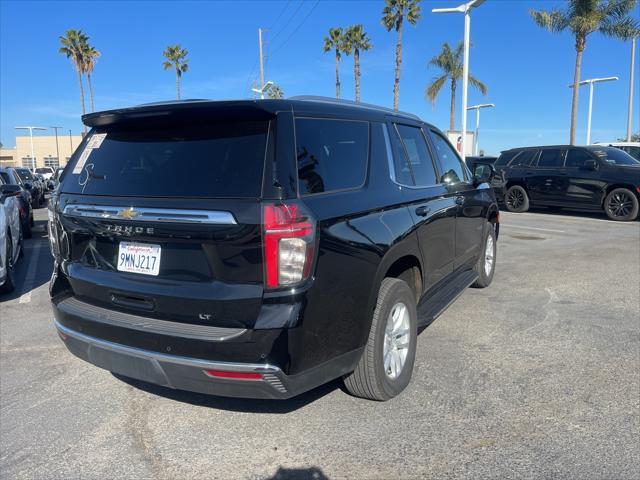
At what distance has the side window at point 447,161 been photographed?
190 inches

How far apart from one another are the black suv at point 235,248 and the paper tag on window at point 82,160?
0.02m

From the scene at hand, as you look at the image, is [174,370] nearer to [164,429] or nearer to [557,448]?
[164,429]

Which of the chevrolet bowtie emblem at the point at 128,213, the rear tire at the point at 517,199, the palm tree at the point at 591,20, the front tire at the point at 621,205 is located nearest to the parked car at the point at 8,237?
the chevrolet bowtie emblem at the point at 128,213

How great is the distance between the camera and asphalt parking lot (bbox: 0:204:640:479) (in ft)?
9.22

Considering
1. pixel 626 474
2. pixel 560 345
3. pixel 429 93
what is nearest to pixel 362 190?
pixel 626 474

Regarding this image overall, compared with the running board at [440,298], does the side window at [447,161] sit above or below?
above

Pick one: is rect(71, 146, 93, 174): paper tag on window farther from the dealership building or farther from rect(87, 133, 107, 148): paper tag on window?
the dealership building

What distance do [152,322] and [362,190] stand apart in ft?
4.69

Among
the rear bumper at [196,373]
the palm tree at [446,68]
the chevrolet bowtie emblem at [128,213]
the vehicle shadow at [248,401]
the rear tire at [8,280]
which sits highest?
the palm tree at [446,68]

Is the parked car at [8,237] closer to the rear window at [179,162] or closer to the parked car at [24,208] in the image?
the parked car at [24,208]

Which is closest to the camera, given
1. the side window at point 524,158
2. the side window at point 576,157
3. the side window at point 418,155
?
the side window at point 418,155

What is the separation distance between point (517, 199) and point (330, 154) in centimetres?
1323

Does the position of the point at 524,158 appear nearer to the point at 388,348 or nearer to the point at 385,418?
the point at 388,348

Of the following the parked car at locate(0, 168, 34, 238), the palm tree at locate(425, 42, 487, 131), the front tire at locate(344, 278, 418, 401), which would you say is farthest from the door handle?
the palm tree at locate(425, 42, 487, 131)
